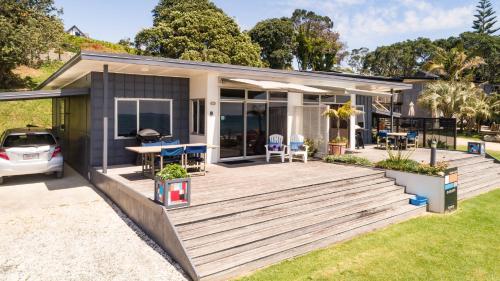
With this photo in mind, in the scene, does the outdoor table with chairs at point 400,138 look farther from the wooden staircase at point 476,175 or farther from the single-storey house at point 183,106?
the single-storey house at point 183,106

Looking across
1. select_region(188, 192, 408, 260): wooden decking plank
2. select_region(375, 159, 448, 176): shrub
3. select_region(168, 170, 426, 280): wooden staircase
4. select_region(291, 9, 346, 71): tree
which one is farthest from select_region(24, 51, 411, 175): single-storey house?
select_region(291, 9, 346, 71): tree

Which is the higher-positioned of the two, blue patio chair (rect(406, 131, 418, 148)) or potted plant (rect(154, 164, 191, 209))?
blue patio chair (rect(406, 131, 418, 148))

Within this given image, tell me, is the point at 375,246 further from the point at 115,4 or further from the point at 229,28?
the point at 229,28

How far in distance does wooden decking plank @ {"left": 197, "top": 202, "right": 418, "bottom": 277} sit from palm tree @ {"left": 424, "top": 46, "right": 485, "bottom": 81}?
30.7 meters

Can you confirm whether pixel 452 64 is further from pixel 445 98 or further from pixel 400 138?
pixel 400 138

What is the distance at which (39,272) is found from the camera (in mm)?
4953

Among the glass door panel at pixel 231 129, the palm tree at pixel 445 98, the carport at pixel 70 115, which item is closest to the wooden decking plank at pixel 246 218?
the glass door panel at pixel 231 129

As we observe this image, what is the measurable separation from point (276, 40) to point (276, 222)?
149 feet

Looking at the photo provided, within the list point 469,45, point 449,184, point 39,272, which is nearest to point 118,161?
point 39,272

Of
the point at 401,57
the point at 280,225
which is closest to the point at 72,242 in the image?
the point at 280,225

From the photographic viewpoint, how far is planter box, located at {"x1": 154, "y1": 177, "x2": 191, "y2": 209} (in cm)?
571

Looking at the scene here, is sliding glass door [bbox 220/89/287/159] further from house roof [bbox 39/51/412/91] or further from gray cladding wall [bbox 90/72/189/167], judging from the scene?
gray cladding wall [bbox 90/72/189/167]

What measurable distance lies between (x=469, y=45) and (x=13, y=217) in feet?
221

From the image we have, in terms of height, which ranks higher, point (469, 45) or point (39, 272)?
point (469, 45)
